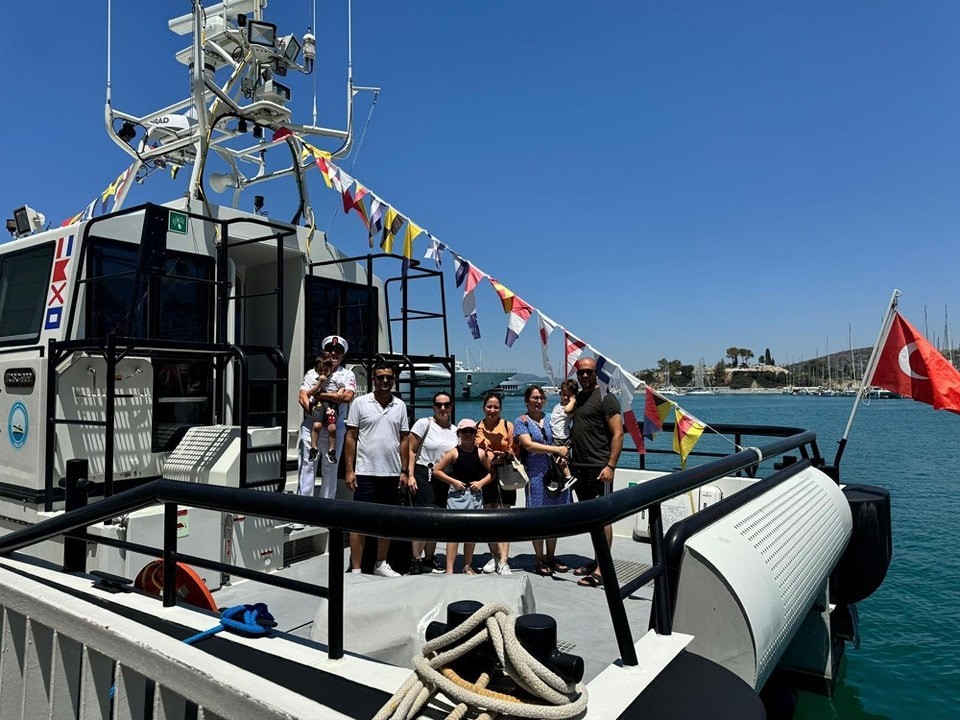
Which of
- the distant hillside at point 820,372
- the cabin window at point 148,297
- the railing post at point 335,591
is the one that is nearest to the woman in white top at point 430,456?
the cabin window at point 148,297

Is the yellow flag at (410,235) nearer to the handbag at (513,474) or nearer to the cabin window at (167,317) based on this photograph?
the cabin window at (167,317)

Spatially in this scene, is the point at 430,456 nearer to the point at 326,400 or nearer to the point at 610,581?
the point at 326,400

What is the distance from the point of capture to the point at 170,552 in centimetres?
243

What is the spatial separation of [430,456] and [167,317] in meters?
3.11

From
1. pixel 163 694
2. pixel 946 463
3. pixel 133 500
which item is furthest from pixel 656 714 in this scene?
pixel 946 463

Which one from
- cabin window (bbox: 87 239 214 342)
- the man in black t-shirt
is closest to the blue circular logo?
cabin window (bbox: 87 239 214 342)

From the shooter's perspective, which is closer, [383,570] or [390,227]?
[383,570]

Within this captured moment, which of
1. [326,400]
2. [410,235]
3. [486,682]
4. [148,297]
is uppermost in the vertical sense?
[410,235]

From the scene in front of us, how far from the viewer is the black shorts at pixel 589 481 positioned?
5.30 m

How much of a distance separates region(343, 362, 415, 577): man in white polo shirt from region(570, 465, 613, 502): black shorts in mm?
1465

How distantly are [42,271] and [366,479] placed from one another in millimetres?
3680

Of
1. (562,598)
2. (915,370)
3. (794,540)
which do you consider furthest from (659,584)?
(915,370)

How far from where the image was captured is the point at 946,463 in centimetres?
2306

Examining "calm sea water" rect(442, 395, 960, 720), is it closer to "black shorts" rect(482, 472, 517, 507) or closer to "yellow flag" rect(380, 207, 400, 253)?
"black shorts" rect(482, 472, 517, 507)
